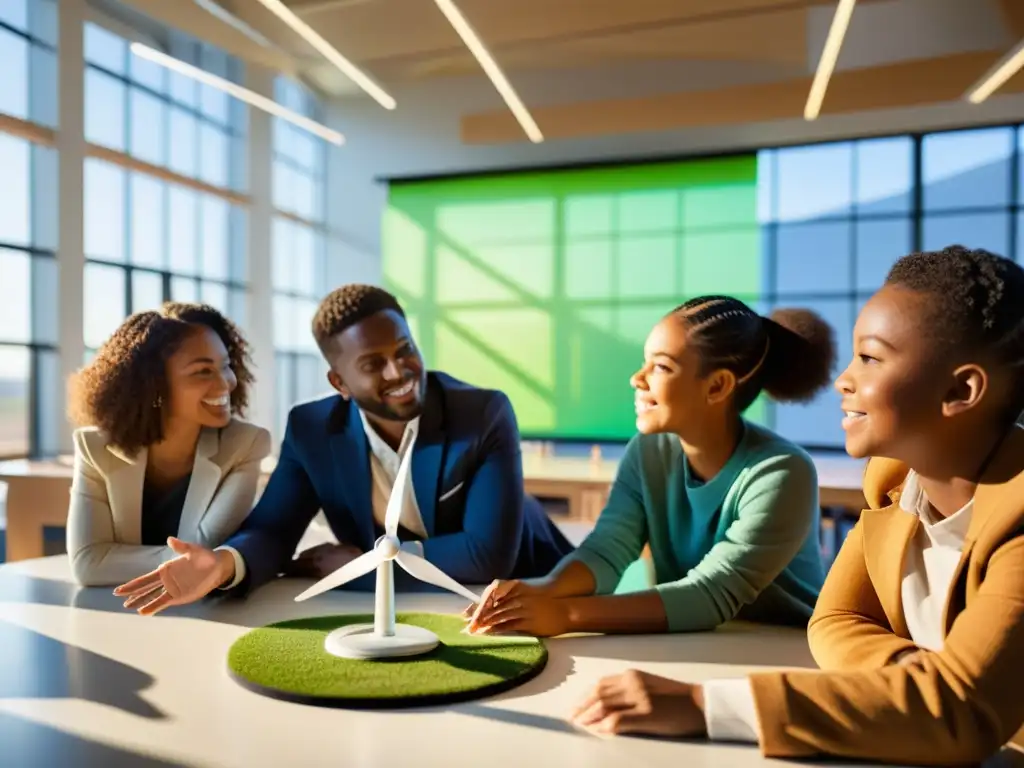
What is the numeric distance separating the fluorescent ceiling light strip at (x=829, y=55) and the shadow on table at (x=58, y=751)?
8.82ft

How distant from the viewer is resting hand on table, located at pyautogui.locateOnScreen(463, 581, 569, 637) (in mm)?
1617

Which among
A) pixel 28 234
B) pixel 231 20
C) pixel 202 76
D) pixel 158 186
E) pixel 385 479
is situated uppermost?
pixel 231 20

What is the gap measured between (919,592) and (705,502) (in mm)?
579

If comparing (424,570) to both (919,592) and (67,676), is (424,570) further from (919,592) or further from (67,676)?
(919,592)

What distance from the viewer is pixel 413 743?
1.13 m

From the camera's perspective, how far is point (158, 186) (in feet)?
26.7

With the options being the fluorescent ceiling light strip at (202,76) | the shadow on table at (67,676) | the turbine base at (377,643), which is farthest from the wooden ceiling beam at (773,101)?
the shadow on table at (67,676)

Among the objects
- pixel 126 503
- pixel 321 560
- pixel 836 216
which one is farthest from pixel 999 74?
pixel 836 216

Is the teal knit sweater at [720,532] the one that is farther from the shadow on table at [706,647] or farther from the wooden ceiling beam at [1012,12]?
the wooden ceiling beam at [1012,12]

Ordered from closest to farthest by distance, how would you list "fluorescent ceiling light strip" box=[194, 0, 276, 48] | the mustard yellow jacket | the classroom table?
the mustard yellow jacket, "fluorescent ceiling light strip" box=[194, 0, 276, 48], the classroom table

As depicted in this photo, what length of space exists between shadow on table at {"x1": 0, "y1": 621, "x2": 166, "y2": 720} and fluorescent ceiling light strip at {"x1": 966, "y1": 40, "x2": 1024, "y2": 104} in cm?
355

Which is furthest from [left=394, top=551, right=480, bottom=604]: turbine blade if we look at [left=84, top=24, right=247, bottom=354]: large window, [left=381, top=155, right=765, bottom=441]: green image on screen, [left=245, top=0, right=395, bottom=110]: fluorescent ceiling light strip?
[left=381, top=155, right=765, bottom=441]: green image on screen

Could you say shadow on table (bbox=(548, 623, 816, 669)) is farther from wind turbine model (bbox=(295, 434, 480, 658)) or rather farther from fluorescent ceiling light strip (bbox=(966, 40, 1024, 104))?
fluorescent ceiling light strip (bbox=(966, 40, 1024, 104))

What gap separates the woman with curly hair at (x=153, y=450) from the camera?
83.1 inches
